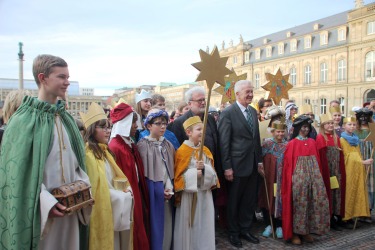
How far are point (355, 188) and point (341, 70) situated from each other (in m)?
38.4

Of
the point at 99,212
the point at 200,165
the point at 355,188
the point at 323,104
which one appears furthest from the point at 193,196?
the point at 323,104

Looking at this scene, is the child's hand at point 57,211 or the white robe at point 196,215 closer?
the child's hand at point 57,211

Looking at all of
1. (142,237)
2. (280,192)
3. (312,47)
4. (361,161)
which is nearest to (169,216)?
(142,237)

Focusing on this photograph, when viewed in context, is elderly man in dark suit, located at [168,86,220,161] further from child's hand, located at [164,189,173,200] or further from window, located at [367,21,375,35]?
window, located at [367,21,375,35]

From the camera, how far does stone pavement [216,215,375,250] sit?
4.69 metres

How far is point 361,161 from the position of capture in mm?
5531

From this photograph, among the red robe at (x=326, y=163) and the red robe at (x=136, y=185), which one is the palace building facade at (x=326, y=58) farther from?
the red robe at (x=136, y=185)

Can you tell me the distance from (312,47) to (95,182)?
45.4 meters

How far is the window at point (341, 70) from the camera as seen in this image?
39375mm

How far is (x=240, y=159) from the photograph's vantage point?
4.75m

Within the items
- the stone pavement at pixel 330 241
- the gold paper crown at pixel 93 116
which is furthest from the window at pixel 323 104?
the gold paper crown at pixel 93 116

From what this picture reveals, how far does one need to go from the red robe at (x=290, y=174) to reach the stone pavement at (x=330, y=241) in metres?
0.25

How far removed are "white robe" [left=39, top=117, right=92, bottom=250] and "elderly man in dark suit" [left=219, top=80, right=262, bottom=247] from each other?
101 inches

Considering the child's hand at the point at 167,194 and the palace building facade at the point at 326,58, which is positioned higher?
the palace building facade at the point at 326,58
